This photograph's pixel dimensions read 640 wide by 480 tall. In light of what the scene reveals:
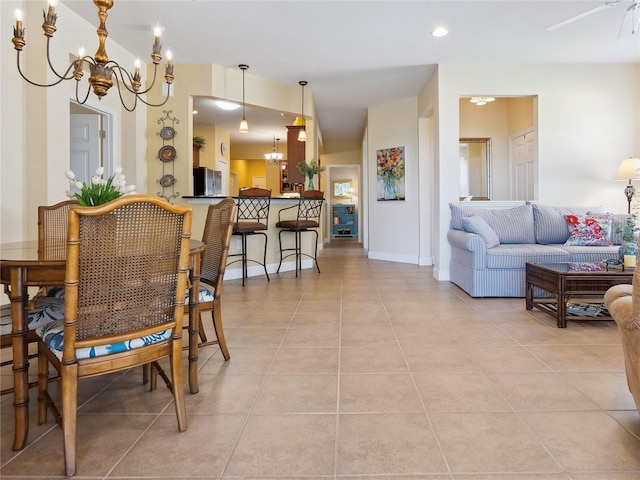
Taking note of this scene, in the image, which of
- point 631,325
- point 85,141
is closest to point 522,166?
point 631,325

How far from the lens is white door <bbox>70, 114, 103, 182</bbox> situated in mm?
4340

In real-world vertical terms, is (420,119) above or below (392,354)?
above

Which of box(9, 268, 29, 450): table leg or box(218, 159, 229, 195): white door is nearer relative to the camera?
box(9, 268, 29, 450): table leg

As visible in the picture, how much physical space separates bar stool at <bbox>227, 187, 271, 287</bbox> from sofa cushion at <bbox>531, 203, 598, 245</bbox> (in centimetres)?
311

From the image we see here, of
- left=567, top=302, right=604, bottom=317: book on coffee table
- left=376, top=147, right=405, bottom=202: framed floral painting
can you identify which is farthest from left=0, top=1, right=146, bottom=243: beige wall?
left=376, top=147, right=405, bottom=202: framed floral painting

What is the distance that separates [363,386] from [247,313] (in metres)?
1.63

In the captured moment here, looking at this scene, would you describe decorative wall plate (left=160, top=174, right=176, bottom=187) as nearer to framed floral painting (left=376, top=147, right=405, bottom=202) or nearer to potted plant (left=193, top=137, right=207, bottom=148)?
potted plant (left=193, top=137, right=207, bottom=148)

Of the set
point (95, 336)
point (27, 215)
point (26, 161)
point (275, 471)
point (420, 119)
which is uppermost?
point (420, 119)

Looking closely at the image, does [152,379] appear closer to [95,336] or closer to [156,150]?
[95,336]

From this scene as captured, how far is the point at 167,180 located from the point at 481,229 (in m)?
3.74

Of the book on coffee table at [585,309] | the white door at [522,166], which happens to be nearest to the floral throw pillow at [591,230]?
the book on coffee table at [585,309]

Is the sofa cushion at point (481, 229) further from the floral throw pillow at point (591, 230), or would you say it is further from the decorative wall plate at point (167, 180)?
the decorative wall plate at point (167, 180)

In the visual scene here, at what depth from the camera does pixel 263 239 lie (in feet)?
17.5

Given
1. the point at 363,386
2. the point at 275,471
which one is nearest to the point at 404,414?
the point at 363,386
